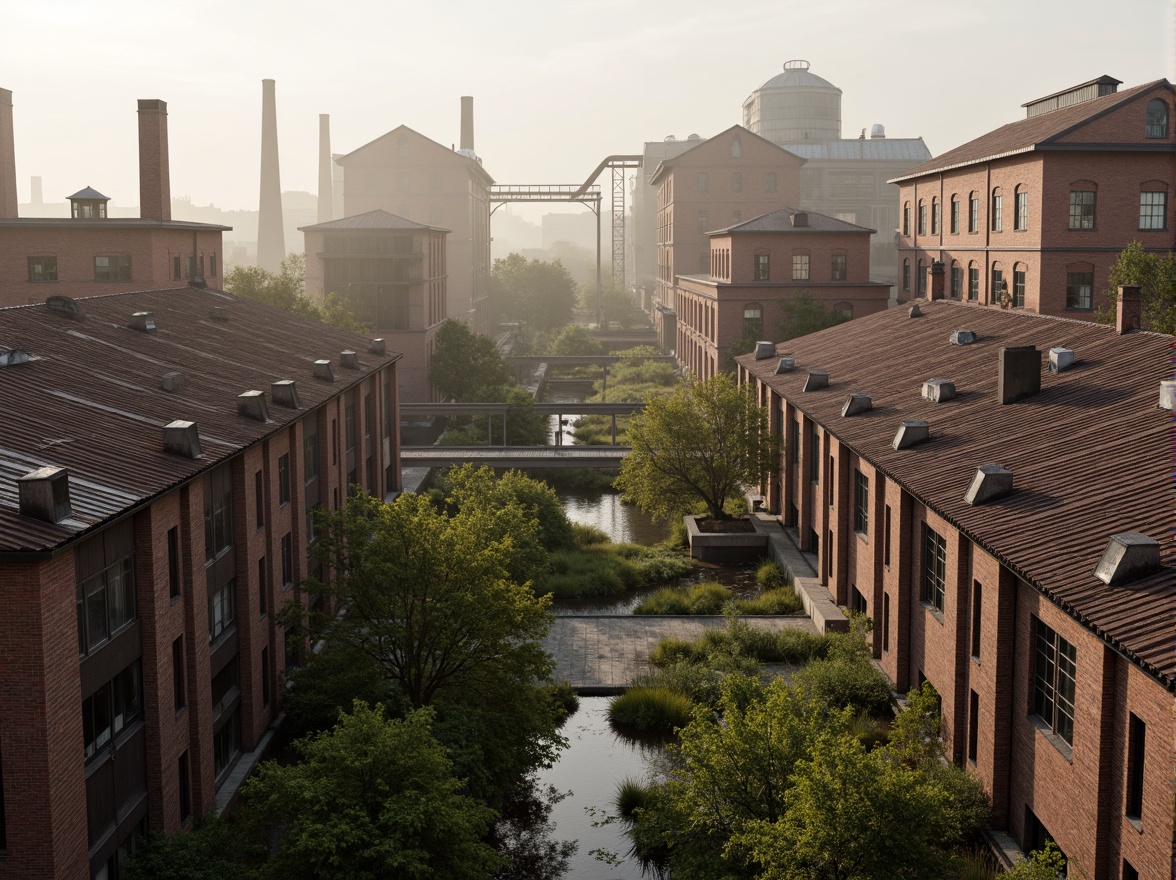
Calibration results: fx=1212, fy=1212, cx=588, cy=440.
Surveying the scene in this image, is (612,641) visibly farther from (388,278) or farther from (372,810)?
(388,278)

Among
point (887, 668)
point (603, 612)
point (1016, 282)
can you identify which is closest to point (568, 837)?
point (887, 668)

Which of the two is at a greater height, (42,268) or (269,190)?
(269,190)

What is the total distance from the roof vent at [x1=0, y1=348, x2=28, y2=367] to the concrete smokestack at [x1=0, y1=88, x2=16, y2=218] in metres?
43.2

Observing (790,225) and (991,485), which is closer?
(991,485)

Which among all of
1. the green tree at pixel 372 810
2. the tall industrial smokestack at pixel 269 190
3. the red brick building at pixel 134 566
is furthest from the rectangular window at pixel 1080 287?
the tall industrial smokestack at pixel 269 190

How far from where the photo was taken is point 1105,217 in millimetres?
48531

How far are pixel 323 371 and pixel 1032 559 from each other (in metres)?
23.2

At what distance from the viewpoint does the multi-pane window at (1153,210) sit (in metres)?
48.2

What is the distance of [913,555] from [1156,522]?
9716 mm

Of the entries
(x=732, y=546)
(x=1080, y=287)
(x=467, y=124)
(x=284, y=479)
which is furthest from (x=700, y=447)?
(x=467, y=124)

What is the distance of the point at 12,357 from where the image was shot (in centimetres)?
2381

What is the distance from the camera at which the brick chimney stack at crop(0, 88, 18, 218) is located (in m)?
62.3

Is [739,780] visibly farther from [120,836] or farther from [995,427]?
[995,427]

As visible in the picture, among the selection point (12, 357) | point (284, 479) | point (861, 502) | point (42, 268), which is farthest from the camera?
point (42, 268)
